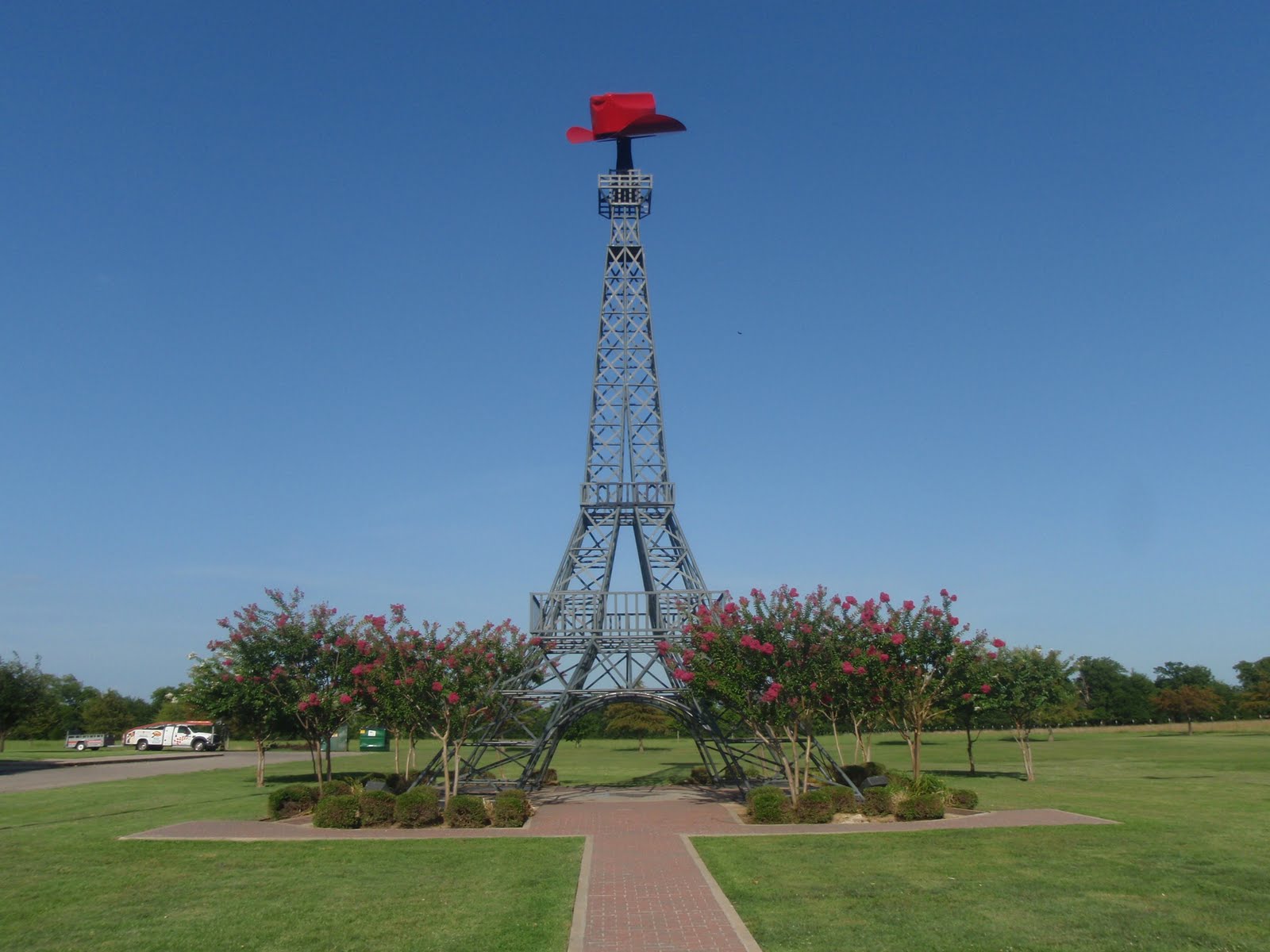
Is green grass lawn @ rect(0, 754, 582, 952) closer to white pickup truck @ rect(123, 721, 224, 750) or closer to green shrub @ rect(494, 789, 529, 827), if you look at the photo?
green shrub @ rect(494, 789, 529, 827)

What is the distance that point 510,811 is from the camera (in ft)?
76.9

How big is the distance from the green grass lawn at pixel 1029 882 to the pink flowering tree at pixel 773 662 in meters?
4.54

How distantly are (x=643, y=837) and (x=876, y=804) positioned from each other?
641 centimetres

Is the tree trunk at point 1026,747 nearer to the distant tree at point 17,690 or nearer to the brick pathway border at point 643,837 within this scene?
the brick pathway border at point 643,837

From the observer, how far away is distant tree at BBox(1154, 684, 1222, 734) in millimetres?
75562

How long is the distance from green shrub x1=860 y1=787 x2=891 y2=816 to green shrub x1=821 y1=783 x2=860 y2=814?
0.30 meters

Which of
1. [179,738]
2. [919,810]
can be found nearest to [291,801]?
[919,810]

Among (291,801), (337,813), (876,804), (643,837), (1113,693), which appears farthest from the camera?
(1113,693)

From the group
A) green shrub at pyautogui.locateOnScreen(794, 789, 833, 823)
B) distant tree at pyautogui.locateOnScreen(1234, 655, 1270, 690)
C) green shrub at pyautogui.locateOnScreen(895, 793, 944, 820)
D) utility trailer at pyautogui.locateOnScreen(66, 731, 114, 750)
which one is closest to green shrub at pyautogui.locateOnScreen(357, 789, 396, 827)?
green shrub at pyautogui.locateOnScreen(794, 789, 833, 823)

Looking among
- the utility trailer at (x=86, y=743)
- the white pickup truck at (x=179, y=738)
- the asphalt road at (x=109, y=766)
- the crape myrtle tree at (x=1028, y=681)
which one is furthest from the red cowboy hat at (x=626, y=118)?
the utility trailer at (x=86, y=743)

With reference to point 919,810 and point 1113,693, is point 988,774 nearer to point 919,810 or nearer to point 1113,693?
point 919,810

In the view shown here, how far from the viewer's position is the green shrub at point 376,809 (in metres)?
23.2

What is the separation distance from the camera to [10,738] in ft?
296

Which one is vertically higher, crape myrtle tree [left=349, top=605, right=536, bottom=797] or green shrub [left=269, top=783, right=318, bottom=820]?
crape myrtle tree [left=349, top=605, right=536, bottom=797]
